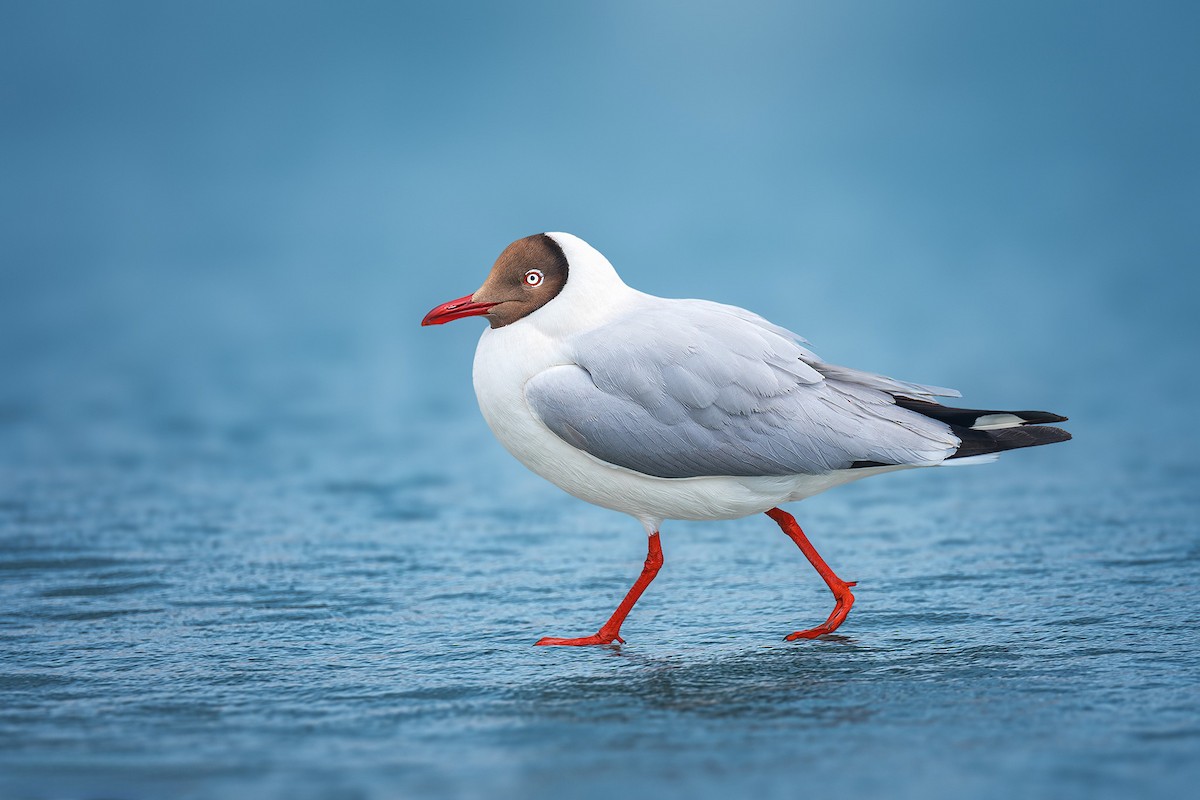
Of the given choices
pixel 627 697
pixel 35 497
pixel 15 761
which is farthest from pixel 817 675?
pixel 35 497

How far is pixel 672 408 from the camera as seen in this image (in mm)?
4711

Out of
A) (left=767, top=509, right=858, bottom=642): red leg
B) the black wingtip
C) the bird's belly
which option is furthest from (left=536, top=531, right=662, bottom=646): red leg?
the black wingtip

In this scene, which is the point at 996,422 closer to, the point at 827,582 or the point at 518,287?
the point at 827,582

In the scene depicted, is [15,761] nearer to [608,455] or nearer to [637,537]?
[608,455]

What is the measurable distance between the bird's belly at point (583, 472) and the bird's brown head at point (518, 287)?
119mm

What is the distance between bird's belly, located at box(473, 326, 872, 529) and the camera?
15.8ft

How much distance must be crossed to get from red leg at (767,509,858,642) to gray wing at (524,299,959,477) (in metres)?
0.52

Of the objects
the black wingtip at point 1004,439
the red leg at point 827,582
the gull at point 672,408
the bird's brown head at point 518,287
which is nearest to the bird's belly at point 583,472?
the gull at point 672,408

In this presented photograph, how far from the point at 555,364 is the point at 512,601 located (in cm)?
128

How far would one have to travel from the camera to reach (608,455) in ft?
15.4

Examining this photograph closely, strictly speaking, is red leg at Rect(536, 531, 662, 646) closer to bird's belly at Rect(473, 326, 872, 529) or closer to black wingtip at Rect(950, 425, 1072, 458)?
bird's belly at Rect(473, 326, 872, 529)

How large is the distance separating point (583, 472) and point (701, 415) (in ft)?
1.67

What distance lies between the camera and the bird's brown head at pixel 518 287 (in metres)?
4.98

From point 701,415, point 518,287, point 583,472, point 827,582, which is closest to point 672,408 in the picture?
point 701,415
